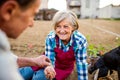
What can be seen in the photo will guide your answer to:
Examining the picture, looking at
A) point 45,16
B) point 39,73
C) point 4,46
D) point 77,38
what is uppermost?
point 4,46

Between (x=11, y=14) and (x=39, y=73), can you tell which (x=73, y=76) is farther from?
(x=11, y=14)

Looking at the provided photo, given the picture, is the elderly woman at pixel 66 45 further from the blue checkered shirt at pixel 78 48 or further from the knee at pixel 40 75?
the knee at pixel 40 75

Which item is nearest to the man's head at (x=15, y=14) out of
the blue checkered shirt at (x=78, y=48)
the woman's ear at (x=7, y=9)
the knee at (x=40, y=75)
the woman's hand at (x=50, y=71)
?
the woman's ear at (x=7, y=9)

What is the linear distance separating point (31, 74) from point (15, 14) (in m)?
2.63

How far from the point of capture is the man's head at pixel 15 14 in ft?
2.49

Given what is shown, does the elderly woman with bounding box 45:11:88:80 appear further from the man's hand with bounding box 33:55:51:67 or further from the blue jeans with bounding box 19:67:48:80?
the man's hand with bounding box 33:55:51:67

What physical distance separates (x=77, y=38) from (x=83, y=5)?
139ft

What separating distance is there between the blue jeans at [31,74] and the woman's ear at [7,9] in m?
2.39

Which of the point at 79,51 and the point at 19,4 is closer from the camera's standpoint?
the point at 19,4

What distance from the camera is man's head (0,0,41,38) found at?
76 centimetres

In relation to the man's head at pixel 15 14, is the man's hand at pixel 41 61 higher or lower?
lower

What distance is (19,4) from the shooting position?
0.77 m

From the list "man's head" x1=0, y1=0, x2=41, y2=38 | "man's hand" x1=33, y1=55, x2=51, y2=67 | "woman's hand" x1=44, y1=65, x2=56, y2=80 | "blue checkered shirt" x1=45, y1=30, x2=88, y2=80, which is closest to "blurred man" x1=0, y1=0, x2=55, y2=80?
"man's head" x1=0, y1=0, x2=41, y2=38

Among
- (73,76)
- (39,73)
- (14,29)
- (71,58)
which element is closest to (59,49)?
(71,58)
